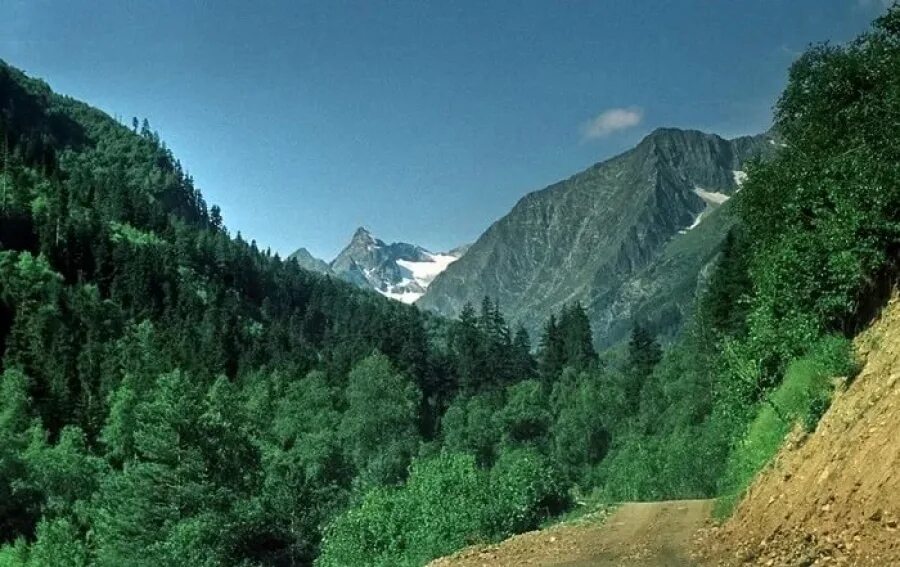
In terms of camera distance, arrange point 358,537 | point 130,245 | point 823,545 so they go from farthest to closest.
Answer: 1. point 130,245
2. point 358,537
3. point 823,545

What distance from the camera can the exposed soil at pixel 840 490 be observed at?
14.2 m

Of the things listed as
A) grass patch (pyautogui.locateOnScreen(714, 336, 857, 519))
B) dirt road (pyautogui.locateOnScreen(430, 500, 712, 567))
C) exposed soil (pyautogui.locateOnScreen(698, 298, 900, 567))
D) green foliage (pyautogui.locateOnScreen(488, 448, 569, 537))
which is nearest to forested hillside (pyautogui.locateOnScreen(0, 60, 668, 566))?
green foliage (pyautogui.locateOnScreen(488, 448, 569, 537))

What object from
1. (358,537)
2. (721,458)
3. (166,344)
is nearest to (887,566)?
(358,537)

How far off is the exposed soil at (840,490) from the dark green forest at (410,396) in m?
1.32

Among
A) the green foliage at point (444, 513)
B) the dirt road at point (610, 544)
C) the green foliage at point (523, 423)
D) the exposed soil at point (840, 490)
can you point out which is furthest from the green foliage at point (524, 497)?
the green foliage at point (523, 423)

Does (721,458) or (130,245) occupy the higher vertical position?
(130,245)

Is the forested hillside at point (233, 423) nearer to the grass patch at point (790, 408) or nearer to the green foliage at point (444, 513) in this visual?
the green foliage at point (444, 513)

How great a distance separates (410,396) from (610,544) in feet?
252

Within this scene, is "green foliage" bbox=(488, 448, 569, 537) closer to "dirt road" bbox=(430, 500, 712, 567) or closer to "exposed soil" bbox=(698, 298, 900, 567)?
"dirt road" bbox=(430, 500, 712, 567)

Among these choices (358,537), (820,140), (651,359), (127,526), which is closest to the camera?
(820,140)

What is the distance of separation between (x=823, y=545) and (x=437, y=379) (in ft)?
395

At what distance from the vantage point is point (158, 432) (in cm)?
5034

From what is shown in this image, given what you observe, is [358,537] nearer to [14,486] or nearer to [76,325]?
[14,486]

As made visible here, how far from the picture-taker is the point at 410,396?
97.3 metres
